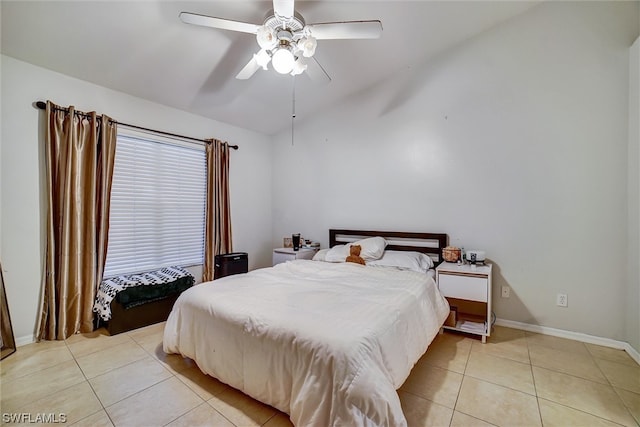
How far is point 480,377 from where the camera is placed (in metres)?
2.03

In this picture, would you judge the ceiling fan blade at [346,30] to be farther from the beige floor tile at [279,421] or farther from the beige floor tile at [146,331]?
the beige floor tile at [146,331]

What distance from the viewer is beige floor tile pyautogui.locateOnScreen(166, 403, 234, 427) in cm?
158

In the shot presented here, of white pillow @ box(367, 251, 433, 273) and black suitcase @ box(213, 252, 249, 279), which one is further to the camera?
black suitcase @ box(213, 252, 249, 279)

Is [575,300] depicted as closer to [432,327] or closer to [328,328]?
[432,327]

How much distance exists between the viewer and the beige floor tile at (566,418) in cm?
157

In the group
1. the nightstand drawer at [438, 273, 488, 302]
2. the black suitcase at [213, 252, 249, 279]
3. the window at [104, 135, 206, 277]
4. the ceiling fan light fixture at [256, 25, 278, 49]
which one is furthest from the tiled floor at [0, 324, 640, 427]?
the ceiling fan light fixture at [256, 25, 278, 49]

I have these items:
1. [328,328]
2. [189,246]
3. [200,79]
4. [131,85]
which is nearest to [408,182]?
[328,328]

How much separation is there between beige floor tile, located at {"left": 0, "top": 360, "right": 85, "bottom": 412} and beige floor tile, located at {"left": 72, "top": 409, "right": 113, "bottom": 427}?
475 millimetres

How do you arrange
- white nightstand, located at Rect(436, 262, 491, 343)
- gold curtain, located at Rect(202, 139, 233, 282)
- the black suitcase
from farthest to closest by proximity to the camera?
gold curtain, located at Rect(202, 139, 233, 282)
the black suitcase
white nightstand, located at Rect(436, 262, 491, 343)

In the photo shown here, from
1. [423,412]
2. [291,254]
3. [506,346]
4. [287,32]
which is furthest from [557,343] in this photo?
[287,32]

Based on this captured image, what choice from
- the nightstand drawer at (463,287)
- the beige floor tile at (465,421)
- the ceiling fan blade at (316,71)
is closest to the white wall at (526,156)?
the nightstand drawer at (463,287)

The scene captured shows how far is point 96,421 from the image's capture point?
1603 millimetres

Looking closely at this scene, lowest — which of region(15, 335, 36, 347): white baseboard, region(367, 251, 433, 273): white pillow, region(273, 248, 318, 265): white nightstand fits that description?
region(15, 335, 36, 347): white baseboard

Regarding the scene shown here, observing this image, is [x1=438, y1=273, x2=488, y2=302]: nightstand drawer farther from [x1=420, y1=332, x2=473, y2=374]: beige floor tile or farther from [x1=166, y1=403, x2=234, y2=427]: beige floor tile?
[x1=166, y1=403, x2=234, y2=427]: beige floor tile
